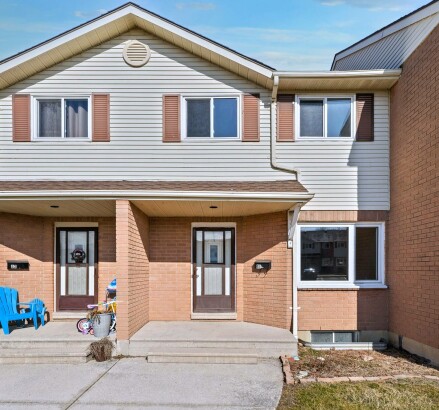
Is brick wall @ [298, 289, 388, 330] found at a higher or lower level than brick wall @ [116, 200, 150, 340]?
lower

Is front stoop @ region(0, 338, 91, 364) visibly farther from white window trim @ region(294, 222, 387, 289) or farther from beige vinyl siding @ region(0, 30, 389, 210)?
white window trim @ region(294, 222, 387, 289)

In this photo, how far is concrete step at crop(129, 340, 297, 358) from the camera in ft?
23.6

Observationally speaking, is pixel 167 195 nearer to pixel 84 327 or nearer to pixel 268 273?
pixel 268 273

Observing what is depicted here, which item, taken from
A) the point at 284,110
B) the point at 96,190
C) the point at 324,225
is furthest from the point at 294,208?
the point at 96,190

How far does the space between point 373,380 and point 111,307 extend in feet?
16.8

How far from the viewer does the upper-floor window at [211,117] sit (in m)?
8.63

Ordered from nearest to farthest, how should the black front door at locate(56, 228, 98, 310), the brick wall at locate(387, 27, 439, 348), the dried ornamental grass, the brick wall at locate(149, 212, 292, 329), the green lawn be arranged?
the green lawn, the brick wall at locate(387, 27, 439, 348), the dried ornamental grass, the brick wall at locate(149, 212, 292, 329), the black front door at locate(56, 228, 98, 310)

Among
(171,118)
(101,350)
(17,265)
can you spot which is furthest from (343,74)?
(17,265)

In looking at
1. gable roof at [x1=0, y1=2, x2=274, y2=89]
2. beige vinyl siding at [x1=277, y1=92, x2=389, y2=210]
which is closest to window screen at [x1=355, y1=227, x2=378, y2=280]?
beige vinyl siding at [x1=277, y1=92, x2=389, y2=210]

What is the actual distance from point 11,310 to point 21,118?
4.08 m

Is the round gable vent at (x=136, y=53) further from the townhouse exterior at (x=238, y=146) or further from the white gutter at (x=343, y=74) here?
the white gutter at (x=343, y=74)

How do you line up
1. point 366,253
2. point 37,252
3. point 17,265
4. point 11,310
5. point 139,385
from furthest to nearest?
point 37,252, point 17,265, point 366,253, point 11,310, point 139,385

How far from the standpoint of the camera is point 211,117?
8633 mm

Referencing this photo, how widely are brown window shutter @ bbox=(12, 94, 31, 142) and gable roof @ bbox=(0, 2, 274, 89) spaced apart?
0.42 metres
